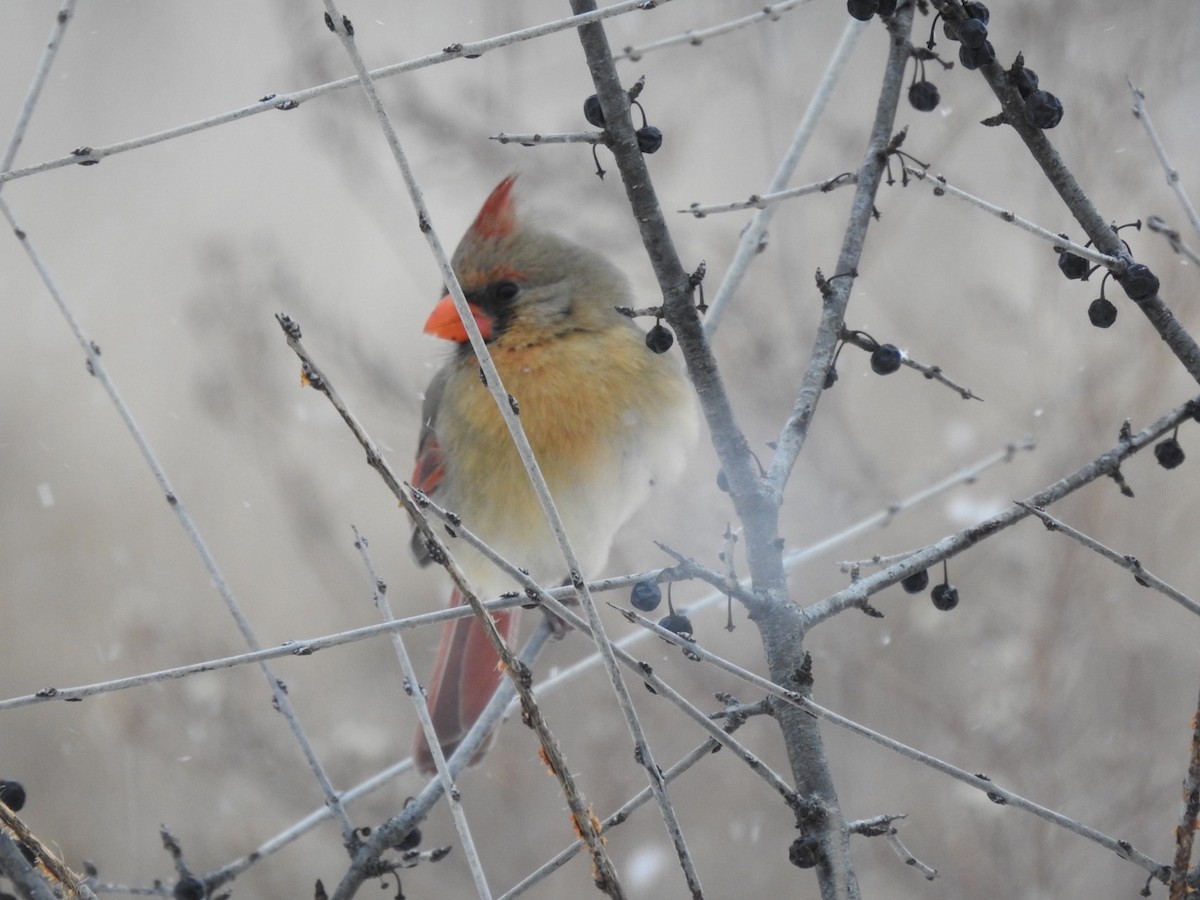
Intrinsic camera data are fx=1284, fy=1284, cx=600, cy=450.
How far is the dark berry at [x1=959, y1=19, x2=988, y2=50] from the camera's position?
1.23 meters

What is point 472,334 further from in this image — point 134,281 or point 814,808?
point 134,281

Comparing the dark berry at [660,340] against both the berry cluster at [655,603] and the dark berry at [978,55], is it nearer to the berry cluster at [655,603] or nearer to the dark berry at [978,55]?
the berry cluster at [655,603]

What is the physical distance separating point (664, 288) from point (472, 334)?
9.7 inches

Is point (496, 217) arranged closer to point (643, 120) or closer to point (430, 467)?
point (430, 467)

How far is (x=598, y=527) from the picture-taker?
8.20ft

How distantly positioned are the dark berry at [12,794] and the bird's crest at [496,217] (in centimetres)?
134

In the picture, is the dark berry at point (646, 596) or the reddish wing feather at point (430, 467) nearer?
the dark berry at point (646, 596)

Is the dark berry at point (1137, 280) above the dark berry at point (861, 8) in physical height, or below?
below

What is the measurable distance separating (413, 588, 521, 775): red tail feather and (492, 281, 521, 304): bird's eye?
632 mm

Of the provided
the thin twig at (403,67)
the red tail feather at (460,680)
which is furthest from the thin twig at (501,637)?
the red tail feather at (460,680)

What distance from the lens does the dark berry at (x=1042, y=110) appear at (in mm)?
1247

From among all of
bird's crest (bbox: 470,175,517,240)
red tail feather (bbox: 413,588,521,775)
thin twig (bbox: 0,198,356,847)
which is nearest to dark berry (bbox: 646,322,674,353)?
thin twig (bbox: 0,198,356,847)

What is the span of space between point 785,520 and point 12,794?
221cm

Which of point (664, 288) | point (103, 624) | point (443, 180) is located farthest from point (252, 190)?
point (664, 288)
